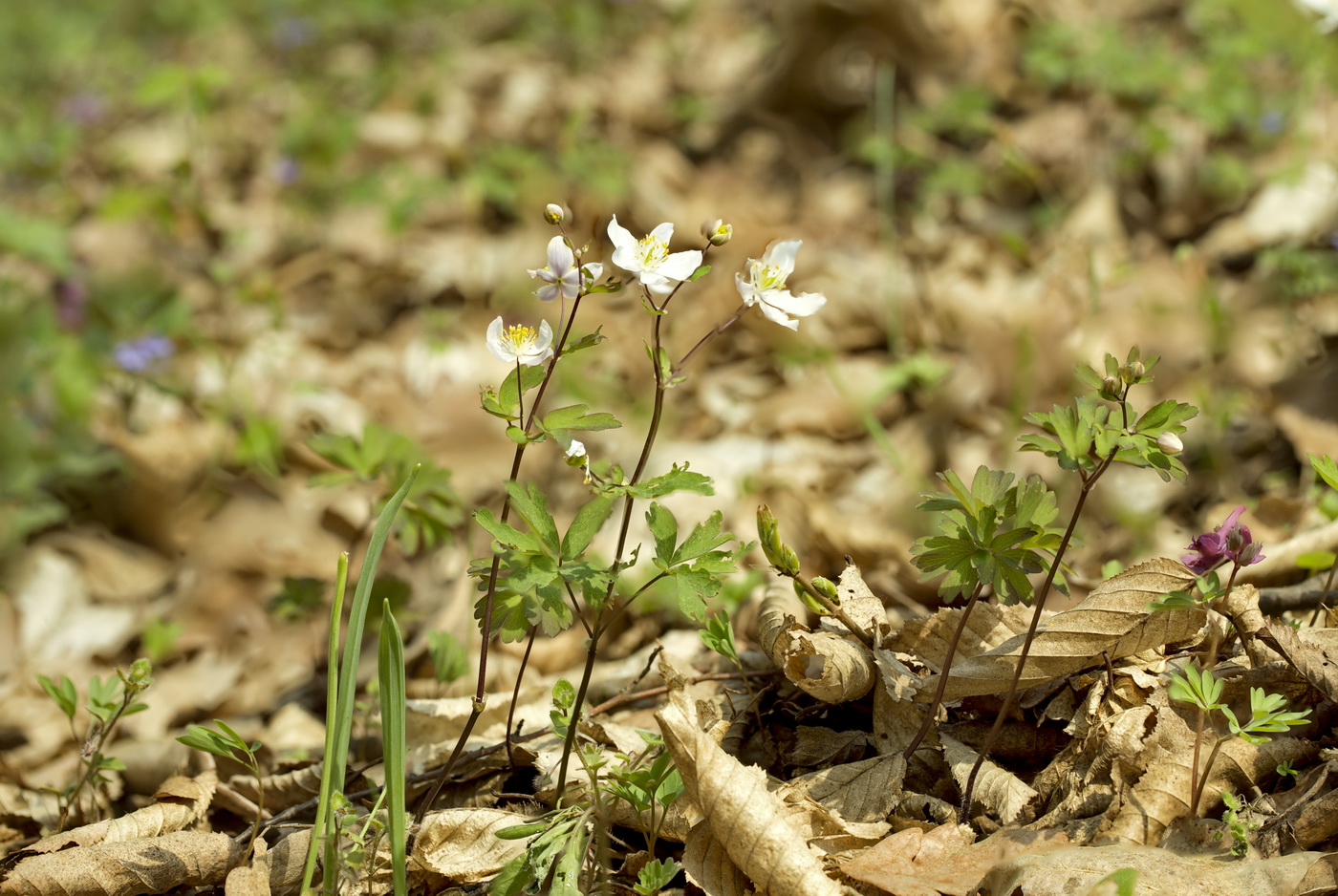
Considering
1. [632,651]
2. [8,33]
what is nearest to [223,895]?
[632,651]

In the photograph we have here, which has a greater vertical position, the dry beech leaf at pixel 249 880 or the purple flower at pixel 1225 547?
the purple flower at pixel 1225 547

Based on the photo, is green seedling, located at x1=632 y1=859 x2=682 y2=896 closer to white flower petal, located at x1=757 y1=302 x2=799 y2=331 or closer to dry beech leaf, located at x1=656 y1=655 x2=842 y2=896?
dry beech leaf, located at x1=656 y1=655 x2=842 y2=896

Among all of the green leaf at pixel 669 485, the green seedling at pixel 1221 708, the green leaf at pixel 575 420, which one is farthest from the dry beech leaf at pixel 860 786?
the green leaf at pixel 575 420

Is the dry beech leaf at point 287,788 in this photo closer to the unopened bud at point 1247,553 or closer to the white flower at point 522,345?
the white flower at point 522,345

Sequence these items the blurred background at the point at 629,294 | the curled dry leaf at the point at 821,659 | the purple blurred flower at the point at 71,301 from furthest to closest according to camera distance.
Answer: the purple blurred flower at the point at 71,301 → the blurred background at the point at 629,294 → the curled dry leaf at the point at 821,659

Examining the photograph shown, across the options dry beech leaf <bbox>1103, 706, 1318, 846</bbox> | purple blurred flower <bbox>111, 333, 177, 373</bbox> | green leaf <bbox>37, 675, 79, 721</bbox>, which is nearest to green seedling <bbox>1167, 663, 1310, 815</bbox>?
dry beech leaf <bbox>1103, 706, 1318, 846</bbox>

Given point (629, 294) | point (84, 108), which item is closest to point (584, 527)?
point (629, 294)

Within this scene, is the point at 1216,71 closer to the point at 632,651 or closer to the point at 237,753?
the point at 632,651
